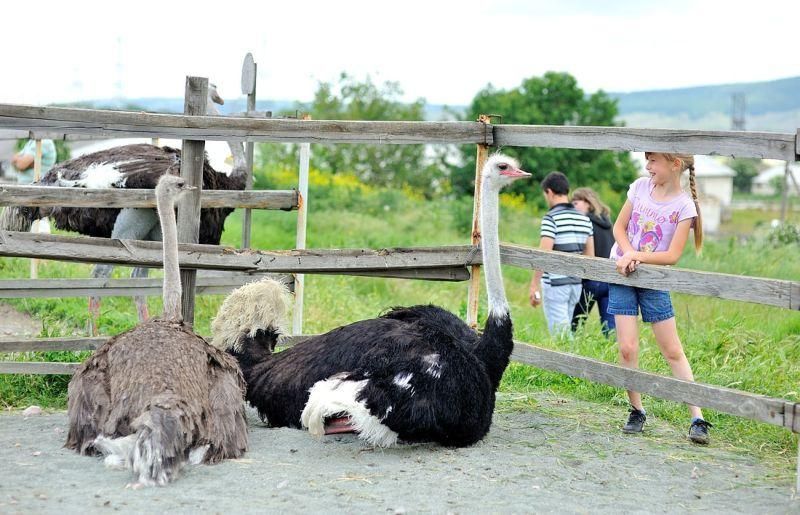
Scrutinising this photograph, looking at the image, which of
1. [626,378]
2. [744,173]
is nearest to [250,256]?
[626,378]

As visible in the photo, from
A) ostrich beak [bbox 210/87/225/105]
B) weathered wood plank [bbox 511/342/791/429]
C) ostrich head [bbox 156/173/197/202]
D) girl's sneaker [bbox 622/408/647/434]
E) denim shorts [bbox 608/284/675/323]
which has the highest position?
ostrich beak [bbox 210/87/225/105]

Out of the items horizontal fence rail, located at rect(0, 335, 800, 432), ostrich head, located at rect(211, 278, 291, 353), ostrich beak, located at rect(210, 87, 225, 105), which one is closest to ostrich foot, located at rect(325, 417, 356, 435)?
ostrich head, located at rect(211, 278, 291, 353)

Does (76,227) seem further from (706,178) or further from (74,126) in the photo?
(706,178)

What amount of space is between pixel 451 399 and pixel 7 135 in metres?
4.78

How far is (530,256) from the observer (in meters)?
5.80

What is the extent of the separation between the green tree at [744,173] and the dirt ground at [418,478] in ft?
286

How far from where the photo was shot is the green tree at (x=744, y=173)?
89.7 m

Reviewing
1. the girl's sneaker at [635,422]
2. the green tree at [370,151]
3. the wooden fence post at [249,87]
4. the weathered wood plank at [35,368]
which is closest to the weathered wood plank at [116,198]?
the weathered wood plank at [35,368]

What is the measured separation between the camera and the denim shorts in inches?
211

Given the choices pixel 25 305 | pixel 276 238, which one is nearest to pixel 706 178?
pixel 276 238

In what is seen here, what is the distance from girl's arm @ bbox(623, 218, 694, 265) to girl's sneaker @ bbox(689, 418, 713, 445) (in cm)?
81

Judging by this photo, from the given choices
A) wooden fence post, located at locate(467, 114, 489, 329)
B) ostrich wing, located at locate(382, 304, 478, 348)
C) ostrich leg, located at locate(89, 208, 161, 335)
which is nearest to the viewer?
ostrich wing, located at locate(382, 304, 478, 348)

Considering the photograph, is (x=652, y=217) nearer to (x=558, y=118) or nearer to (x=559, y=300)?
(x=559, y=300)

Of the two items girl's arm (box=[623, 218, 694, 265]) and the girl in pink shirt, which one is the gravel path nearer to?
the girl in pink shirt
